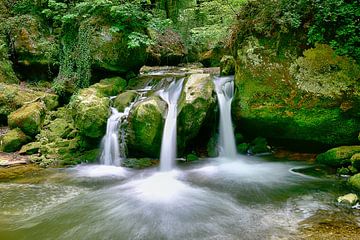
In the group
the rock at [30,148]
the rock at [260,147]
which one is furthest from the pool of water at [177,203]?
the rock at [30,148]

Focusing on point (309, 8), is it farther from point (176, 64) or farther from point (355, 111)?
point (176, 64)

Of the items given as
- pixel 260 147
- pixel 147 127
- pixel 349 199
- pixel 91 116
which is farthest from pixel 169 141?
pixel 349 199

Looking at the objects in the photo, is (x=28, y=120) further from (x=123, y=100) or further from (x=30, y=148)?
(x=123, y=100)

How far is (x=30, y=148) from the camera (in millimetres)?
8352

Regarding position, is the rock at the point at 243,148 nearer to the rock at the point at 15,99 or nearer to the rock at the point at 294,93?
the rock at the point at 294,93

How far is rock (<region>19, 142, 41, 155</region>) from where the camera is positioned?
328 inches

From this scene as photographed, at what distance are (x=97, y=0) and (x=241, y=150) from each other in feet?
20.5

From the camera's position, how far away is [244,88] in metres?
8.14

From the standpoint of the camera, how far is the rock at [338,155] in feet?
21.6

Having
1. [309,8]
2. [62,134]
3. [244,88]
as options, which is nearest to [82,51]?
[62,134]

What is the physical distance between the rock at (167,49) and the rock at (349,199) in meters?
9.92

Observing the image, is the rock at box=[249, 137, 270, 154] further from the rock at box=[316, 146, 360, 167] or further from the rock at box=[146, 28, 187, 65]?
the rock at box=[146, 28, 187, 65]

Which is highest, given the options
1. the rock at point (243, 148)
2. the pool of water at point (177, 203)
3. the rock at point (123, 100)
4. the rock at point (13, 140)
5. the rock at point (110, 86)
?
the rock at point (110, 86)

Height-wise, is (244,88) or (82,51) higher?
(82,51)
